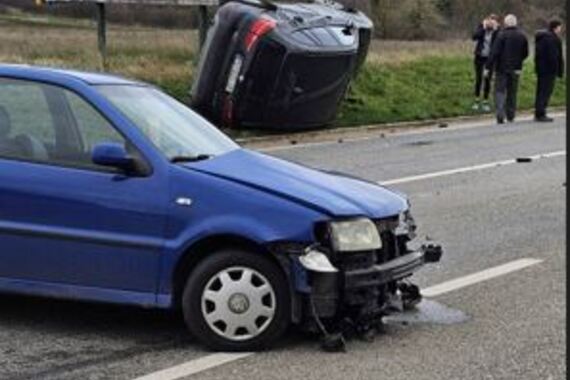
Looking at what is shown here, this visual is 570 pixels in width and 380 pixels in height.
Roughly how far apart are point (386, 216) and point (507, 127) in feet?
49.3

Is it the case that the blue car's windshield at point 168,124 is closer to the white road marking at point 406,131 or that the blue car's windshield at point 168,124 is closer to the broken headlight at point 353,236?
the broken headlight at point 353,236

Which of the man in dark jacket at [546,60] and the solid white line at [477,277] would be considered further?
the man in dark jacket at [546,60]

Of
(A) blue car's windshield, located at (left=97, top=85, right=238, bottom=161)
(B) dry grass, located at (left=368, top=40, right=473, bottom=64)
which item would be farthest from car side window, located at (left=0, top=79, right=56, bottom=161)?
(B) dry grass, located at (left=368, top=40, right=473, bottom=64)

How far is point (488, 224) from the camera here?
32.9 feet

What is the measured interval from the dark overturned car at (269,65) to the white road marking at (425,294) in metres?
9.27

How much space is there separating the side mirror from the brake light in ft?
36.8

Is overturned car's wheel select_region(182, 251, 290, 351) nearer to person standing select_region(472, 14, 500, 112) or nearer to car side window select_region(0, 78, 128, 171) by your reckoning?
car side window select_region(0, 78, 128, 171)

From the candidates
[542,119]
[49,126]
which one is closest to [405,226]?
[49,126]

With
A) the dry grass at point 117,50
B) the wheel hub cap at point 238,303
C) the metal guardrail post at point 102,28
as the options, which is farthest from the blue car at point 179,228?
the metal guardrail post at point 102,28

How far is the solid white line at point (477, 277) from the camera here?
7.34 metres

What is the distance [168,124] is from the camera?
6.53m

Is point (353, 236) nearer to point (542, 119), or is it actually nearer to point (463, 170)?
point (463, 170)

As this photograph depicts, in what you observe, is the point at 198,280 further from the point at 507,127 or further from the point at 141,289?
the point at 507,127

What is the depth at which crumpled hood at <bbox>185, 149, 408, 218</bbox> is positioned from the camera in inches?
232
